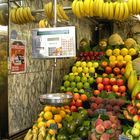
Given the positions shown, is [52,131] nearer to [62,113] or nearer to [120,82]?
[62,113]

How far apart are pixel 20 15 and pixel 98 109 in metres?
1.40

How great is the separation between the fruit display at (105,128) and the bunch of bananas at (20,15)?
145 cm

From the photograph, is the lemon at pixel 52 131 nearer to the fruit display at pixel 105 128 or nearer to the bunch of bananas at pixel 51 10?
the fruit display at pixel 105 128

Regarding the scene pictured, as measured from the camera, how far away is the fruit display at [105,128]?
2213mm

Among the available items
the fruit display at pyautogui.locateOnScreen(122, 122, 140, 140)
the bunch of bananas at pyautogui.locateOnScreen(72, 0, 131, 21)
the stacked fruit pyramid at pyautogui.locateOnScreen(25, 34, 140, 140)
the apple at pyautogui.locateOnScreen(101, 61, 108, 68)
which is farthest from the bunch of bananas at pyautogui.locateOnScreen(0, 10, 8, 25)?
the fruit display at pyautogui.locateOnScreen(122, 122, 140, 140)

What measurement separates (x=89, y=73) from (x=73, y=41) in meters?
1.69

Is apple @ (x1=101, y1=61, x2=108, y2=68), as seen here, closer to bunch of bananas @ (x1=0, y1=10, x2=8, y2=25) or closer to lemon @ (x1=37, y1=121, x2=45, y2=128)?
bunch of bananas @ (x1=0, y1=10, x2=8, y2=25)

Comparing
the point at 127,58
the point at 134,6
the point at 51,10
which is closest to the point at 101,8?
the point at 134,6

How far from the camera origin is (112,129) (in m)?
2.26

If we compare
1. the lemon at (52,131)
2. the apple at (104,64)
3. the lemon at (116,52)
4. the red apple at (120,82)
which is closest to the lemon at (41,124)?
the lemon at (52,131)

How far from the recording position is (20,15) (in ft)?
10.6

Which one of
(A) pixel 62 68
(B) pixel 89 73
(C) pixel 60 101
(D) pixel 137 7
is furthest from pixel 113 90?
(A) pixel 62 68

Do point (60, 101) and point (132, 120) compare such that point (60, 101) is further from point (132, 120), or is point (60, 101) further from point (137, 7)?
point (137, 7)

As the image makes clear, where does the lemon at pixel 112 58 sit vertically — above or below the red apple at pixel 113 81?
above
